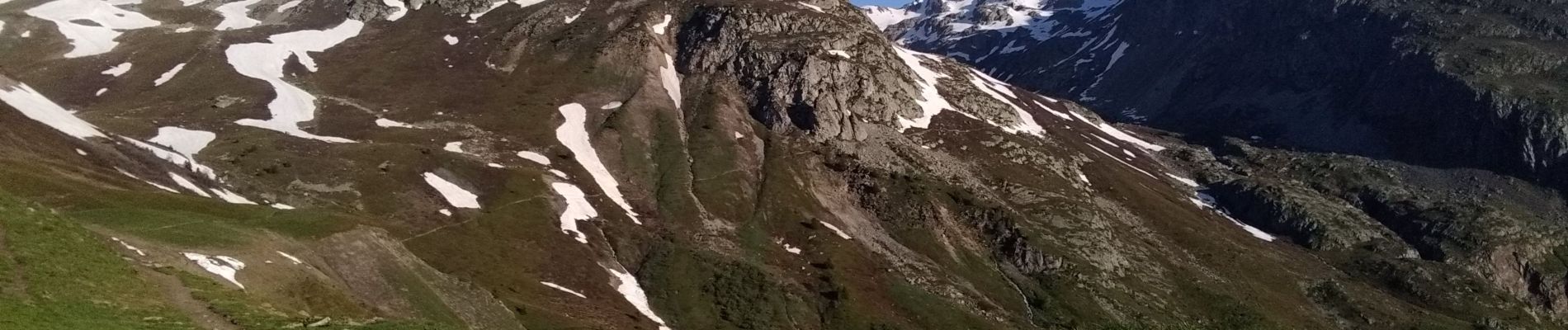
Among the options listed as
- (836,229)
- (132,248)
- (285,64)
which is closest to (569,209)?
(836,229)

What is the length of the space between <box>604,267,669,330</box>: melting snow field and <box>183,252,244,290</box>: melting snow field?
46826mm

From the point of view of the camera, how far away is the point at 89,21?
6875 inches

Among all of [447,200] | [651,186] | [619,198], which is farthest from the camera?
[651,186]

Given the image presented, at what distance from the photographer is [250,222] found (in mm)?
64625

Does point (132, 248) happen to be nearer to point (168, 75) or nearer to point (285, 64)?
point (168, 75)

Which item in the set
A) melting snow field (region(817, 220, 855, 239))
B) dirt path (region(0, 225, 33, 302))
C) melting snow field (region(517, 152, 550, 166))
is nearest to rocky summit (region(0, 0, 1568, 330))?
dirt path (region(0, 225, 33, 302))

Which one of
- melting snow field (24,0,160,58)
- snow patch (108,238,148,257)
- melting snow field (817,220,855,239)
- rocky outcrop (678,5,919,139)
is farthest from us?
rocky outcrop (678,5,919,139)

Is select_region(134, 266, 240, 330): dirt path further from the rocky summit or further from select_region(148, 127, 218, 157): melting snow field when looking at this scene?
select_region(148, 127, 218, 157): melting snow field

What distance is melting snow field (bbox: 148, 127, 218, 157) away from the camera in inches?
4220

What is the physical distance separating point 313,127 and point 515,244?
47.9m

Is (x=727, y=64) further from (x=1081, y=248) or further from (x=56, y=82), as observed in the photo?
(x=56, y=82)

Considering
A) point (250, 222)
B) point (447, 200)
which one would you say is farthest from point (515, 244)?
point (250, 222)

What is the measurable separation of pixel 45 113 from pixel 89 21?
4276 inches

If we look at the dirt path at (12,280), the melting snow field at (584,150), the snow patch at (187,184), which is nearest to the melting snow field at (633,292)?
the melting snow field at (584,150)
